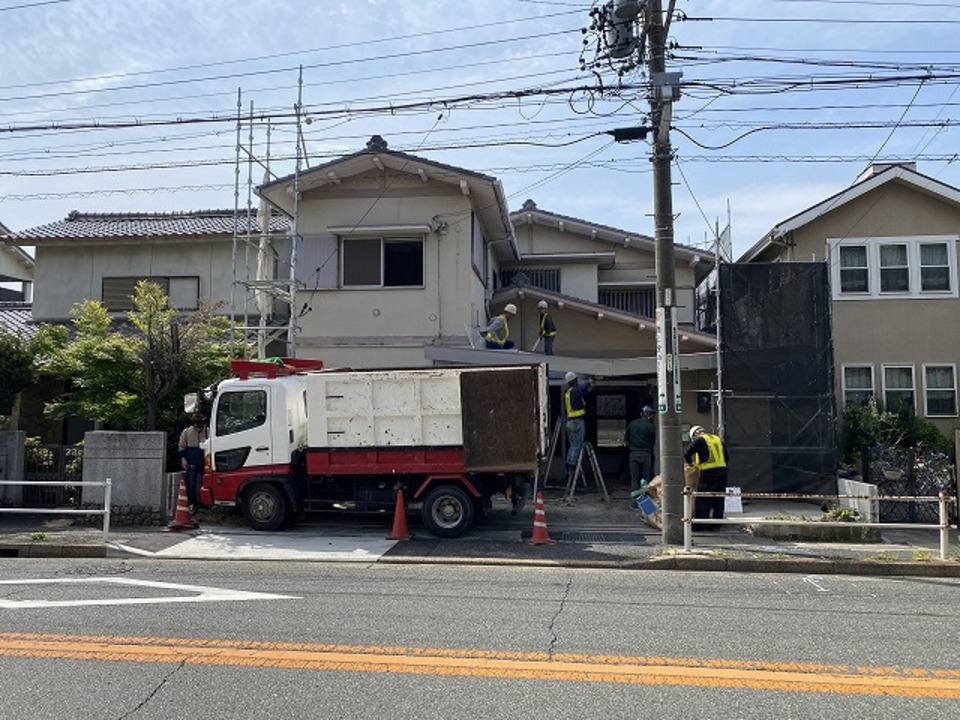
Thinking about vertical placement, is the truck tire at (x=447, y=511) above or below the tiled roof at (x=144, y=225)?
below

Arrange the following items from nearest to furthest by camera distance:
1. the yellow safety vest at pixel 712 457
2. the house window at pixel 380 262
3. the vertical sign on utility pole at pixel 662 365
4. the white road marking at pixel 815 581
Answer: the white road marking at pixel 815 581 < the vertical sign on utility pole at pixel 662 365 < the yellow safety vest at pixel 712 457 < the house window at pixel 380 262

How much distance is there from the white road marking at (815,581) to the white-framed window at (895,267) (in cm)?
1068

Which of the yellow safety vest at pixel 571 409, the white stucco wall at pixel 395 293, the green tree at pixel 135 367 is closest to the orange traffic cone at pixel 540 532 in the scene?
the yellow safety vest at pixel 571 409

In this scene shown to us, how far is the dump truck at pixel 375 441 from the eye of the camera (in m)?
11.2

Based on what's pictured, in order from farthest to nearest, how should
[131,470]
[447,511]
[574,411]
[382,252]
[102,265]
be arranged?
[102,265] < [382,252] < [574,411] < [131,470] < [447,511]

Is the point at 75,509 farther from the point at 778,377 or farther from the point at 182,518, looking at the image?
the point at 778,377

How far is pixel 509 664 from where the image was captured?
556 centimetres

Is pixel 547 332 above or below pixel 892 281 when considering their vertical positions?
below

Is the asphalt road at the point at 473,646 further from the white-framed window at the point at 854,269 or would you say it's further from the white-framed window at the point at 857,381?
the white-framed window at the point at 854,269

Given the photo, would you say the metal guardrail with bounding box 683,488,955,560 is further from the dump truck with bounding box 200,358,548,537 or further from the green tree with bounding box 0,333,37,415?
the green tree with bounding box 0,333,37,415

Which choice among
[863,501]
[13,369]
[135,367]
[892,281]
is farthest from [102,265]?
[892,281]

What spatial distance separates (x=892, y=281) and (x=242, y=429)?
1515 centimetres

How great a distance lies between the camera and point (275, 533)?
11.8 metres

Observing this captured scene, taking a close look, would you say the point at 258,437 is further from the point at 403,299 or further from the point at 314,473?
the point at 403,299
